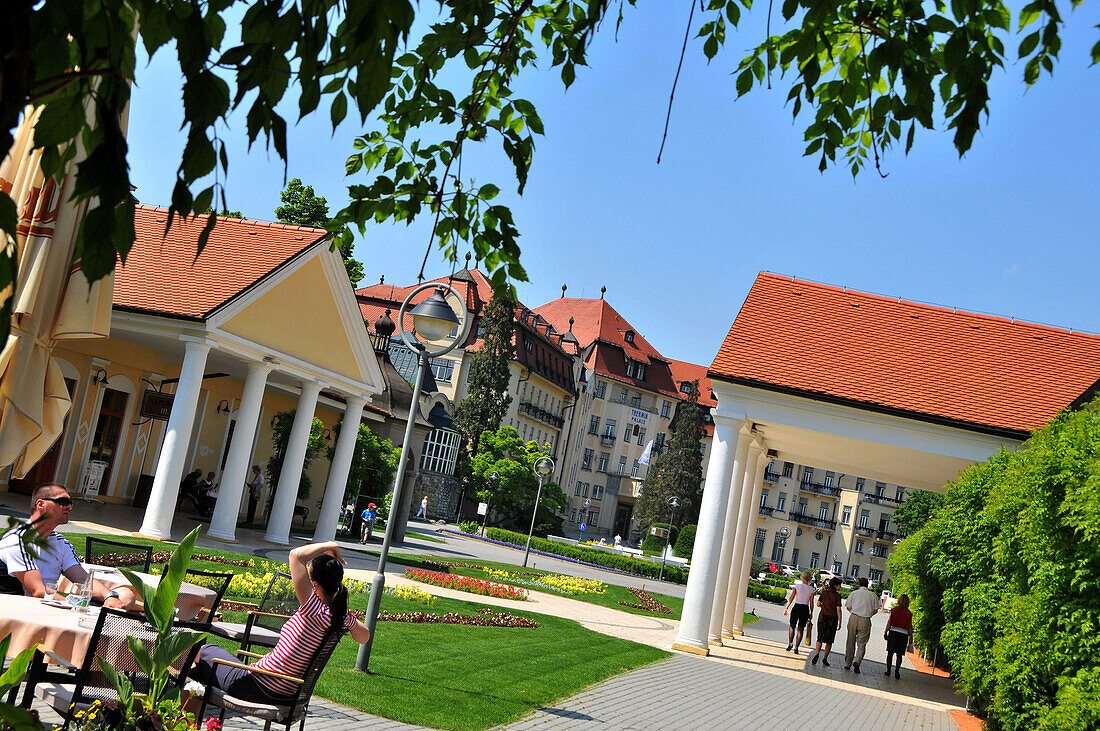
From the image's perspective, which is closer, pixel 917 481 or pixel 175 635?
pixel 175 635

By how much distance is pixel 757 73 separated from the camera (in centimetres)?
480

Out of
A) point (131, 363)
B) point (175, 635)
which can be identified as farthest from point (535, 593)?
point (175, 635)

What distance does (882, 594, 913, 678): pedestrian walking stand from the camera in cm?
2019

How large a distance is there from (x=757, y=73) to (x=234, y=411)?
24.0 metres

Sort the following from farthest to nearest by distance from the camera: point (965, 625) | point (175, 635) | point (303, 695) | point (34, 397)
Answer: point (965, 625)
point (34, 397)
point (303, 695)
point (175, 635)

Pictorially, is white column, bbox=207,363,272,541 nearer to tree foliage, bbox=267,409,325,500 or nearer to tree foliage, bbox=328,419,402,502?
tree foliage, bbox=267,409,325,500

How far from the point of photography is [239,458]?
19.8m

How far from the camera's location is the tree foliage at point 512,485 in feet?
210

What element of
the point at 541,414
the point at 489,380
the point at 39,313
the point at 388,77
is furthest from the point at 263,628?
the point at 541,414

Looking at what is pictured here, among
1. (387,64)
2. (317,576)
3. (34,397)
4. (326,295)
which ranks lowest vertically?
(317,576)

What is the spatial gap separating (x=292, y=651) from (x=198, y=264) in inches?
593

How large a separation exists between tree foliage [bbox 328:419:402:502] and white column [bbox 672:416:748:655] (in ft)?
42.9

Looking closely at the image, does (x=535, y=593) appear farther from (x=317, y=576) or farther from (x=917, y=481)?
(x=317, y=576)

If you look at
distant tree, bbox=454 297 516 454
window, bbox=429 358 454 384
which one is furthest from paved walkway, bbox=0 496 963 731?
window, bbox=429 358 454 384
